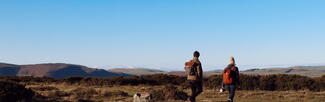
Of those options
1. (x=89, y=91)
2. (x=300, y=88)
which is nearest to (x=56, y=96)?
(x=89, y=91)

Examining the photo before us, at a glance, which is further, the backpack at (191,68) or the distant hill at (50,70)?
the distant hill at (50,70)

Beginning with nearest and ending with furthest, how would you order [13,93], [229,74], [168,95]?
1. [229,74]
2. [13,93]
3. [168,95]

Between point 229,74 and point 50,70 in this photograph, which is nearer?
point 229,74

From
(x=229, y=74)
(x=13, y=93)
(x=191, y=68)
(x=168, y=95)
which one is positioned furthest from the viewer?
(x=168, y=95)

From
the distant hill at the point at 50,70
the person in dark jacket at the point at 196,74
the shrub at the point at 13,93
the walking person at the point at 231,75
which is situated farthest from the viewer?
the distant hill at the point at 50,70

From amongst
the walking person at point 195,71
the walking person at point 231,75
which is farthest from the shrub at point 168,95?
the walking person at point 195,71

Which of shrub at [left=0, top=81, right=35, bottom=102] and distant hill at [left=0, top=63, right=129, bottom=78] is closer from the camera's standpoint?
shrub at [left=0, top=81, right=35, bottom=102]

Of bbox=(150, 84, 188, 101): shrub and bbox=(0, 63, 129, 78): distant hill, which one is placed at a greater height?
bbox=(0, 63, 129, 78): distant hill

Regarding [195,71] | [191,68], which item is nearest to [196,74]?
[195,71]

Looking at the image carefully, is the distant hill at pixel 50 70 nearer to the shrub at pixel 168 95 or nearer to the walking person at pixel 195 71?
the shrub at pixel 168 95

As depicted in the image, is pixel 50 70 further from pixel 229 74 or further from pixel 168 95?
Answer: pixel 229 74

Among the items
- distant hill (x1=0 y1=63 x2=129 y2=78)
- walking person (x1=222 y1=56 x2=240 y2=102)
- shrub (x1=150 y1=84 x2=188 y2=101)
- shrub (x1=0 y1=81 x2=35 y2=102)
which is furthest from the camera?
distant hill (x1=0 y1=63 x2=129 y2=78)

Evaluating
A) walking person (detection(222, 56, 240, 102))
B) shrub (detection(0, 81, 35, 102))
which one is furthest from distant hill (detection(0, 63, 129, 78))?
walking person (detection(222, 56, 240, 102))

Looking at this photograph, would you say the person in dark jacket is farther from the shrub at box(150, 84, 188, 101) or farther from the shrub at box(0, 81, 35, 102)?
the shrub at box(0, 81, 35, 102)
